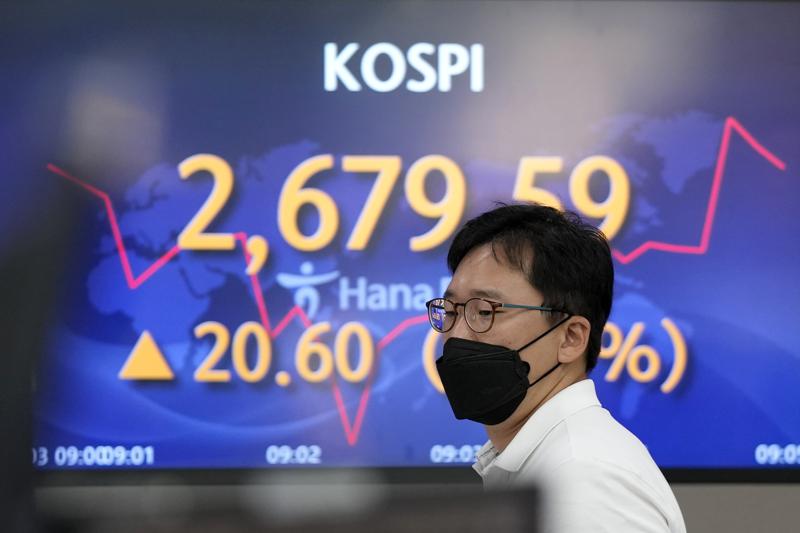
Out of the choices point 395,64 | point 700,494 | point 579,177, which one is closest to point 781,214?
point 579,177

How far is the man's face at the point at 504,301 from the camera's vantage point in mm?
1608

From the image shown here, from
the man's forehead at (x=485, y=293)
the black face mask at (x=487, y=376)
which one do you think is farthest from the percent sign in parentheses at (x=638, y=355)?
the man's forehead at (x=485, y=293)

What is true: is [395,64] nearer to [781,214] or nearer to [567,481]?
[781,214]

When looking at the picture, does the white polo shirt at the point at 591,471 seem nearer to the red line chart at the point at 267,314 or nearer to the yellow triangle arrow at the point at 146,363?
the red line chart at the point at 267,314

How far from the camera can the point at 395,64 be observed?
3.20 meters

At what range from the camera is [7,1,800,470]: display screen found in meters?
3.13

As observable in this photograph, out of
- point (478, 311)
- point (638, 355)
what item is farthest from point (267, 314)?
point (478, 311)

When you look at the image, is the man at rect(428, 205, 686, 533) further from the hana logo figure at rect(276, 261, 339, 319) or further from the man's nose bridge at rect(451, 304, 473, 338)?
the hana logo figure at rect(276, 261, 339, 319)

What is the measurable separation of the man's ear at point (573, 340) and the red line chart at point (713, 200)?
1544 mm

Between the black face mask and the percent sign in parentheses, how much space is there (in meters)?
1.52

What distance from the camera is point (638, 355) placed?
10.3 ft

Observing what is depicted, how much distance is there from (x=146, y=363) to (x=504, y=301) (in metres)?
1.83
